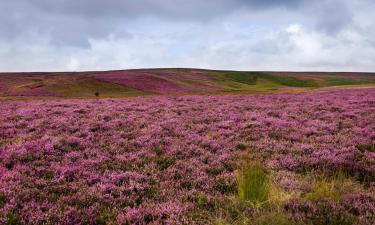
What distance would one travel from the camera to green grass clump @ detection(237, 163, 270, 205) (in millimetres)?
6812

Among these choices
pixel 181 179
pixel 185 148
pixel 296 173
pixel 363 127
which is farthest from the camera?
pixel 363 127

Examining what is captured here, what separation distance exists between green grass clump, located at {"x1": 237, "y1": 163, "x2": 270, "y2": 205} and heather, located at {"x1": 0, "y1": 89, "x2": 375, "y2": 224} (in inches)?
0.9

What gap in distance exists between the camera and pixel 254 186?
22.9ft

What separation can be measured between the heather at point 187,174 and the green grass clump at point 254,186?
0.02m

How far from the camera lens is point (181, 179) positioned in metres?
8.48

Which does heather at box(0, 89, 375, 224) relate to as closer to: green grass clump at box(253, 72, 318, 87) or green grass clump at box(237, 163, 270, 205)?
green grass clump at box(237, 163, 270, 205)

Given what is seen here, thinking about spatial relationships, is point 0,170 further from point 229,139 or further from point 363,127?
point 363,127

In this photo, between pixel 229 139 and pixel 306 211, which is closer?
pixel 306 211

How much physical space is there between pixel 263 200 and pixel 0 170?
23.9 ft

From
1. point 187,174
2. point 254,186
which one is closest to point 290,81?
point 187,174

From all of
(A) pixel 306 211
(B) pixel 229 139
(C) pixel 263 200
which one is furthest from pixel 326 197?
(B) pixel 229 139

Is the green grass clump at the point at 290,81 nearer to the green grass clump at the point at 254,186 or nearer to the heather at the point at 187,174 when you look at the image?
the heather at the point at 187,174

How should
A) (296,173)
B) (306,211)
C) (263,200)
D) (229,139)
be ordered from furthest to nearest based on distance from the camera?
(229,139) → (296,173) → (263,200) → (306,211)

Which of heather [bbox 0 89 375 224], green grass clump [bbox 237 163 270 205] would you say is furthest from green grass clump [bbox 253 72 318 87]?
green grass clump [bbox 237 163 270 205]
